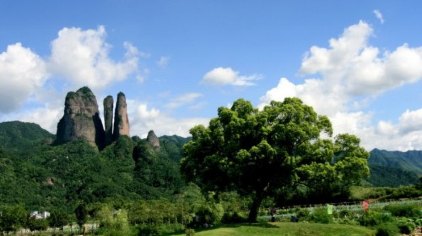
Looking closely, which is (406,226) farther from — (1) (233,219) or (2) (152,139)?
(2) (152,139)

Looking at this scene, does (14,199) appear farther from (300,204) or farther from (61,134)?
(300,204)

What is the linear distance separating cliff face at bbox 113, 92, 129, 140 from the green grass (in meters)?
162

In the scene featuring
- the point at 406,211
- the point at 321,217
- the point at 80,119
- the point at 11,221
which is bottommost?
the point at 406,211

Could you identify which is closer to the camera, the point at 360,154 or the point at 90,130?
the point at 360,154

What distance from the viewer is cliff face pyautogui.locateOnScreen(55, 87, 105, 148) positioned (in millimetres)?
182250

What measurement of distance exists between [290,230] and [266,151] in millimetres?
5015

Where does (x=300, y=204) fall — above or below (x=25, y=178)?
below

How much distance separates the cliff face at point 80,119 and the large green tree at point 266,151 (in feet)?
509

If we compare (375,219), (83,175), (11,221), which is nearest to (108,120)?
(83,175)

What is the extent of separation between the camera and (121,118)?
188 m

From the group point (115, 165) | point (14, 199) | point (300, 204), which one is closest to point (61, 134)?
point (115, 165)

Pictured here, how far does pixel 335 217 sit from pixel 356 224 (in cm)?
282

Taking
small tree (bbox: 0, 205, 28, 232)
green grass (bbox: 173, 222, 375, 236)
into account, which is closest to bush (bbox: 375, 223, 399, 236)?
green grass (bbox: 173, 222, 375, 236)

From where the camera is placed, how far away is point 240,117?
33.0 meters
